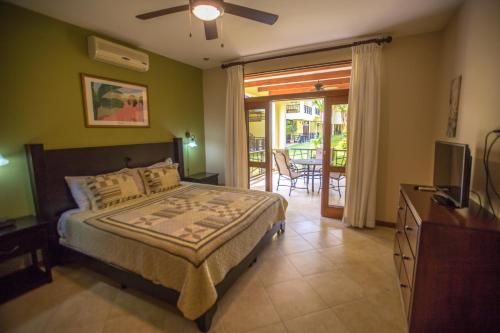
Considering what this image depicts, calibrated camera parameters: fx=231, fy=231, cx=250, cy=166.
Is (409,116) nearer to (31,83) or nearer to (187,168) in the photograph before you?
(187,168)

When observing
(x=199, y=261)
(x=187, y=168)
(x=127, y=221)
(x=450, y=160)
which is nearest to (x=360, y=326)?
(x=199, y=261)

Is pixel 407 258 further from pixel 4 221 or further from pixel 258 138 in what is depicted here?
pixel 4 221

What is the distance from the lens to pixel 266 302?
1936mm

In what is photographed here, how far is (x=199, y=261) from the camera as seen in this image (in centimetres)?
156

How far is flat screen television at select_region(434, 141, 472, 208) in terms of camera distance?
1.48m

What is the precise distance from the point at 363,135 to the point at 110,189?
3.24 m

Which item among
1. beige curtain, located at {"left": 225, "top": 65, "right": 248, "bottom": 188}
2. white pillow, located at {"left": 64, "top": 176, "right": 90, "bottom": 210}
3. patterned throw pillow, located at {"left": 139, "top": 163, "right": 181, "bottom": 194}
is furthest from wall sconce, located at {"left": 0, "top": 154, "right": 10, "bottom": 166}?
beige curtain, located at {"left": 225, "top": 65, "right": 248, "bottom": 188}

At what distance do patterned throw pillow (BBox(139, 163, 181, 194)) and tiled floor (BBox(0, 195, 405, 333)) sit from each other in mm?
1134

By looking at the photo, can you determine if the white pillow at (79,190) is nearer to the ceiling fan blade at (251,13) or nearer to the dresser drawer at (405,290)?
the ceiling fan blade at (251,13)

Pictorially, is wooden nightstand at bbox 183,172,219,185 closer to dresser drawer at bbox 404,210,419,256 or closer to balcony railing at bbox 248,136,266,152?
balcony railing at bbox 248,136,266,152

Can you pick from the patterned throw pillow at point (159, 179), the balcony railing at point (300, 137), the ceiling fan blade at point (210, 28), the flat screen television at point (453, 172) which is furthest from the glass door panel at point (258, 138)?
the balcony railing at point (300, 137)

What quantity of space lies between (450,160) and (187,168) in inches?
146

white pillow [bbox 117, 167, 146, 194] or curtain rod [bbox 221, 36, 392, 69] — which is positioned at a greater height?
curtain rod [bbox 221, 36, 392, 69]

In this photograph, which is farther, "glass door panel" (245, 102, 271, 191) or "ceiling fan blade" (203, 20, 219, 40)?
"glass door panel" (245, 102, 271, 191)
